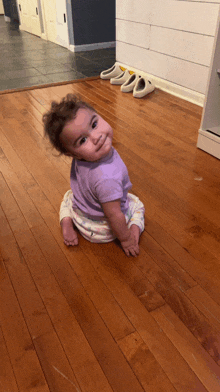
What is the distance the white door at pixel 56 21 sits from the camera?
15.2 ft

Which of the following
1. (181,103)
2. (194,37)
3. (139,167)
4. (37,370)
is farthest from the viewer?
(181,103)

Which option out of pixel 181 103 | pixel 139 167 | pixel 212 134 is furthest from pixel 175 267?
pixel 181 103

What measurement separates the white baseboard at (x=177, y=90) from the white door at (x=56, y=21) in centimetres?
202

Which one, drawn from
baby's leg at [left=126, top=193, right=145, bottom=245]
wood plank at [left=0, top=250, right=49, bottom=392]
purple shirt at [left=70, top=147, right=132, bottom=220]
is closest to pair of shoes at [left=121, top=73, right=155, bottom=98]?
baby's leg at [left=126, top=193, right=145, bottom=245]

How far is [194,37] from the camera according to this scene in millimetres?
2508

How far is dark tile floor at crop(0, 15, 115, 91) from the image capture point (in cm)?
348

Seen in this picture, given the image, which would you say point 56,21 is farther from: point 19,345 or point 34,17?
point 19,345

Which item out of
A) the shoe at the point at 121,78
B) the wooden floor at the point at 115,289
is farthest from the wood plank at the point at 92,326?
the shoe at the point at 121,78

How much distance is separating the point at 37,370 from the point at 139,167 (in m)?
1.20

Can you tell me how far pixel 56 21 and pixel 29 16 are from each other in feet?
4.09

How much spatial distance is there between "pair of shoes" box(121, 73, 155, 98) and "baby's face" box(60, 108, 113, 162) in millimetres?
1901

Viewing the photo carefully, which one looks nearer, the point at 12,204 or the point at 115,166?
the point at 115,166

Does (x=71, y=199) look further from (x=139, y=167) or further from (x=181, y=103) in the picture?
(x=181, y=103)

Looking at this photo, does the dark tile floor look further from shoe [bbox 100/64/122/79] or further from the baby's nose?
the baby's nose
